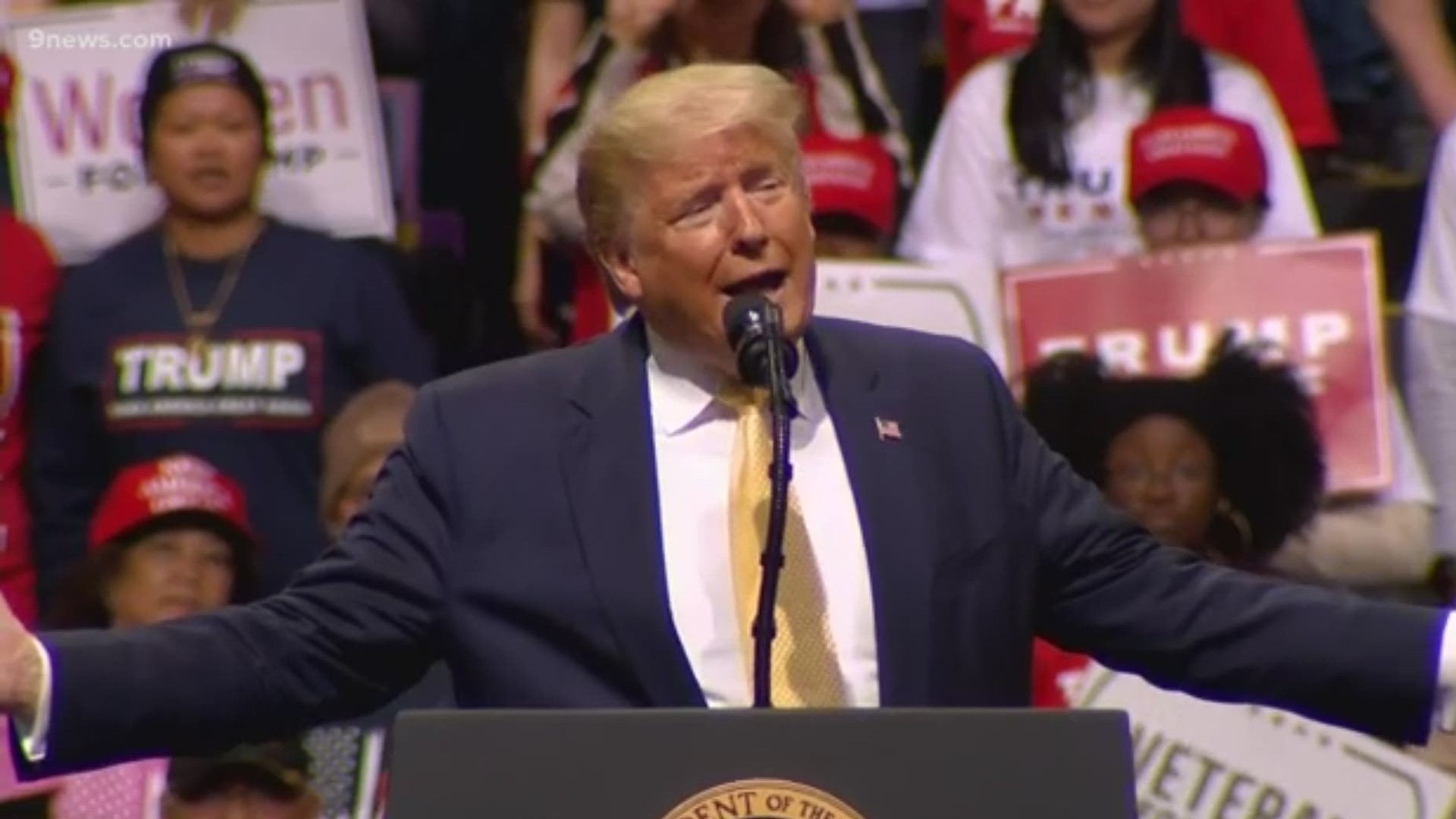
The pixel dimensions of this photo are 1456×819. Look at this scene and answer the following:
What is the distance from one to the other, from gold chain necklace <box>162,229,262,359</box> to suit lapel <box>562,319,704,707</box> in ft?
9.11

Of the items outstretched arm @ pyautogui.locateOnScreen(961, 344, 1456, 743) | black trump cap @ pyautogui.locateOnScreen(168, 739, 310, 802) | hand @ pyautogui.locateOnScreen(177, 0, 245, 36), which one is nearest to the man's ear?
outstretched arm @ pyautogui.locateOnScreen(961, 344, 1456, 743)

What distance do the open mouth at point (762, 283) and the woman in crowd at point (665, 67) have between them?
2933mm

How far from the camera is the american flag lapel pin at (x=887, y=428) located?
10.8 ft

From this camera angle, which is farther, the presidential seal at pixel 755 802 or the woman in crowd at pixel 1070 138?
the woman in crowd at pixel 1070 138

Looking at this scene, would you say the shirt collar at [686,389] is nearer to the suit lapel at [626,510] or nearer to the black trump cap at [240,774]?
the suit lapel at [626,510]

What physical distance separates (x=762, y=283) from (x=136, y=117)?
351 cm

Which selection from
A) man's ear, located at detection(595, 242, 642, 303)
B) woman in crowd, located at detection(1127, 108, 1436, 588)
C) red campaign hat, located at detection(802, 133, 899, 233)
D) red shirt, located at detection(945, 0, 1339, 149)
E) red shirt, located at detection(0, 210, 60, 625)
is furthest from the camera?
red shirt, located at detection(945, 0, 1339, 149)

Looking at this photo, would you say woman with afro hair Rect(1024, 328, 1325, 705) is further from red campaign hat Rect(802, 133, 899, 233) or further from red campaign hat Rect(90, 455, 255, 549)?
red campaign hat Rect(90, 455, 255, 549)

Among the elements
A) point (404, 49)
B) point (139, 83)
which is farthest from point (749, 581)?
point (404, 49)

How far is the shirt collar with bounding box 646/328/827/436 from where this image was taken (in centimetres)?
333

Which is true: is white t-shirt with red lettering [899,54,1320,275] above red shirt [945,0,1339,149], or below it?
below

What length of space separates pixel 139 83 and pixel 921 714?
4.18 metres

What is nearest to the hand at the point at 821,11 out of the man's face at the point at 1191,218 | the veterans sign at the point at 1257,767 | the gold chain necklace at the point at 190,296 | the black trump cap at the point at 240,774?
the man's face at the point at 1191,218

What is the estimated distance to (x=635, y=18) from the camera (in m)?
6.32
